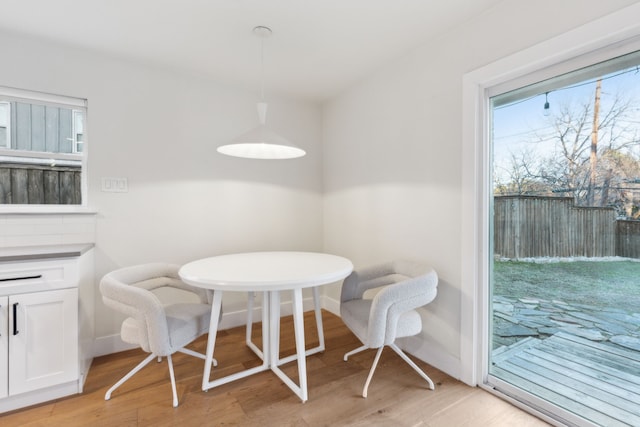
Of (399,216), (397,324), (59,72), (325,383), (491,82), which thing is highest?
(59,72)

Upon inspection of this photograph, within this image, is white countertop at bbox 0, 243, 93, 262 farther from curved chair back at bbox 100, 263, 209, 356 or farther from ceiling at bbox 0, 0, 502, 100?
ceiling at bbox 0, 0, 502, 100

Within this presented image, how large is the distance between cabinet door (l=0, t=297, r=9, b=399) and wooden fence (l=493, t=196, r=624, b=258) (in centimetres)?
285

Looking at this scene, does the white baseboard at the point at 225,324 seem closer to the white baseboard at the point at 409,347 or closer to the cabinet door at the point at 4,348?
the white baseboard at the point at 409,347

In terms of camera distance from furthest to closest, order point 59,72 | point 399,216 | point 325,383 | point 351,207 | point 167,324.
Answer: point 351,207, point 399,216, point 59,72, point 325,383, point 167,324

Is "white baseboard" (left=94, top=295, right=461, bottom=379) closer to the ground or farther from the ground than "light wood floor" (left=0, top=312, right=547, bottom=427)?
farther from the ground

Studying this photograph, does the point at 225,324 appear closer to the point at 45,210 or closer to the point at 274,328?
the point at 274,328

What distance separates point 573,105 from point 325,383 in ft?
7.04

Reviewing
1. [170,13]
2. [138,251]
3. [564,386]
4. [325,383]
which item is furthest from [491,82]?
[138,251]

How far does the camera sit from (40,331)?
1.73 meters

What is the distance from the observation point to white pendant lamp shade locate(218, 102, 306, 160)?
1.90 m

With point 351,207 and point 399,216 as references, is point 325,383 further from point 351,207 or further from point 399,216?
point 351,207

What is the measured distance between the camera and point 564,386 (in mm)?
1677

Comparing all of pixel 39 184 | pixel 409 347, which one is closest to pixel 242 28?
pixel 39 184

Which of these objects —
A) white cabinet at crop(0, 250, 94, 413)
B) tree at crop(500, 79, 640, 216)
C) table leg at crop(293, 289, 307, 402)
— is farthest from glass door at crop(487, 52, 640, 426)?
white cabinet at crop(0, 250, 94, 413)
